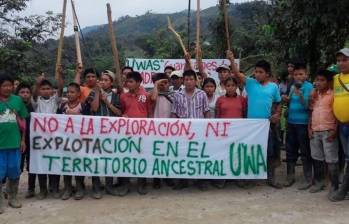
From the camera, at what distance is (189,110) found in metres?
6.81

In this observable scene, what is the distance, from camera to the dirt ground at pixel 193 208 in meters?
5.52

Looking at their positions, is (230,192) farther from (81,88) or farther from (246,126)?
(81,88)

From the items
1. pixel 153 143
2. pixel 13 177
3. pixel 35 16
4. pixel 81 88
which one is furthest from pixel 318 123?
pixel 35 16

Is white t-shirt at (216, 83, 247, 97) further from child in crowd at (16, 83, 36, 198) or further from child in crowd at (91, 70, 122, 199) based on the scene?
child in crowd at (16, 83, 36, 198)

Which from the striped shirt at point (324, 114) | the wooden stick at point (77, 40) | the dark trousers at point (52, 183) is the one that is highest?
the wooden stick at point (77, 40)

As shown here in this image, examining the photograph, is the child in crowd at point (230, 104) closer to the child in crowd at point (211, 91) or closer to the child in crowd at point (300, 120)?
the child in crowd at point (211, 91)

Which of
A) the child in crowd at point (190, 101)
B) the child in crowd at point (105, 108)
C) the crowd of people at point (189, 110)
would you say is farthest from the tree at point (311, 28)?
the child in crowd at point (105, 108)

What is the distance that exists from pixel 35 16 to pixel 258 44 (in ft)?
24.6

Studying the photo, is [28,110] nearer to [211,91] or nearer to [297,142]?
[211,91]

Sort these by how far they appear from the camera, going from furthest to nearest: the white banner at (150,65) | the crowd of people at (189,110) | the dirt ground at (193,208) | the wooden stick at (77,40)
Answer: the white banner at (150,65) < the wooden stick at (77,40) < the crowd of people at (189,110) < the dirt ground at (193,208)

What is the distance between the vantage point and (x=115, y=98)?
6891 mm

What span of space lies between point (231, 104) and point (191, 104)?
1.78ft

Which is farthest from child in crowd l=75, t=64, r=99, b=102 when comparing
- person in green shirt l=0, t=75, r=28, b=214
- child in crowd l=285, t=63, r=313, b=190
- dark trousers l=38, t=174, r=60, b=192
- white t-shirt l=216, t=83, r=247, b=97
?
child in crowd l=285, t=63, r=313, b=190

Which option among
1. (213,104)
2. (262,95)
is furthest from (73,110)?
(262,95)
